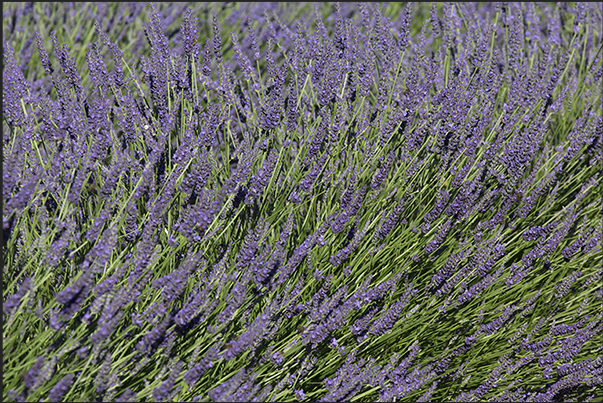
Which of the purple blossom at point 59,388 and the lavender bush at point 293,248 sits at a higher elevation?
the lavender bush at point 293,248

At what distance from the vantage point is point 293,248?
1.77m

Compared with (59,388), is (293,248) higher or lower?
higher

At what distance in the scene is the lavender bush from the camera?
4.44ft

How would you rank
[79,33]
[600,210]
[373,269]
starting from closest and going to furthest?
[373,269]
[600,210]
[79,33]

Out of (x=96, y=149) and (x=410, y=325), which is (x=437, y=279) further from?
(x=96, y=149)

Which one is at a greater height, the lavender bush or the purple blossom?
the lavender bush

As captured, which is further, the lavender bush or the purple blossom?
the lavender bush

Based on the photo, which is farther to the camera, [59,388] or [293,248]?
[293,248]

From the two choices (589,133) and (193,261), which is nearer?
(193,261)

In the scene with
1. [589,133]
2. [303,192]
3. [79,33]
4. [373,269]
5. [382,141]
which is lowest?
[79,33]

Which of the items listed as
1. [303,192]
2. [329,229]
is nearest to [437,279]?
[329,229]

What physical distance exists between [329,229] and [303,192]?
5.9 inches

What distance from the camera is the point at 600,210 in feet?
6.43

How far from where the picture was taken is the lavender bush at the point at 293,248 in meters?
1.35
